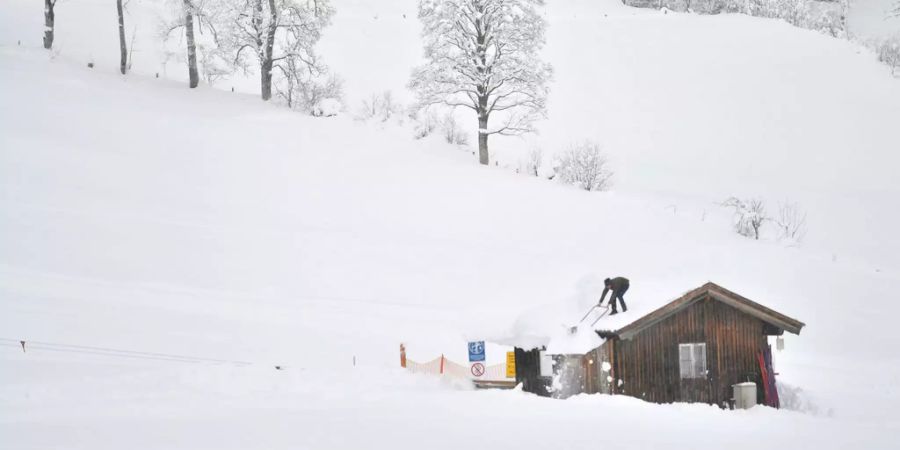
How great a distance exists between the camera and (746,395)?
16.3 metres

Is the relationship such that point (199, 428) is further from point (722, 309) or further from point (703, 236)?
point (703, 236)

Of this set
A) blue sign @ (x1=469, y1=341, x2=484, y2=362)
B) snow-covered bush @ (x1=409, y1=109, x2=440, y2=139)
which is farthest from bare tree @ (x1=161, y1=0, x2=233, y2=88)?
blue sign @ (x1=469, y1=341, x2=484, y2=362)

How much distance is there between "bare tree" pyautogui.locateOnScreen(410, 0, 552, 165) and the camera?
3300cm

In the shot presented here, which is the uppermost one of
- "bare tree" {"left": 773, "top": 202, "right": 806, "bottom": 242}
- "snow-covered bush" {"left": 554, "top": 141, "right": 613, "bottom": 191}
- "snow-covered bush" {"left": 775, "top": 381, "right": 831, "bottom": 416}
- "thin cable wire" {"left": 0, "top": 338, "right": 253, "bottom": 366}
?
"snow-covered bush" {"left": 554, "top": 141, "right": 613, "bottom": 191}

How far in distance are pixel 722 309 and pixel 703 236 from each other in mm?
10332

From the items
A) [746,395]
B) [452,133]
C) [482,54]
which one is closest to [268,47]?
[452,133]

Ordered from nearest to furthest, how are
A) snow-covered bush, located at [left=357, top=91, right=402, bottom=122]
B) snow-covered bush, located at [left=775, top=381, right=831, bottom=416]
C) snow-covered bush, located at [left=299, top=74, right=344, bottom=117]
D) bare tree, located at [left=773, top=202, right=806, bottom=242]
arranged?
snow-covered bush, located at [left=775, top=381, right=831, bottom=416] < bare tree, located at [left=773, top=202, right=806, bottom=242] < snow-covered bush, located at [left=299, top=74, right=344, bottom=117] < snow-covered bush, located at [left=357, top=91, right=402, bottom=122]

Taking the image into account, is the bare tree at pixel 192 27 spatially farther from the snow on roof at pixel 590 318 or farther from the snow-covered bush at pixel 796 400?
the snow-covered bush at pixel 796 400

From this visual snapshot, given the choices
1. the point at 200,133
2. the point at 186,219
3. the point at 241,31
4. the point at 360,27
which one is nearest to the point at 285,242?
the point at 186,219

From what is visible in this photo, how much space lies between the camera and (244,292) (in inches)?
762

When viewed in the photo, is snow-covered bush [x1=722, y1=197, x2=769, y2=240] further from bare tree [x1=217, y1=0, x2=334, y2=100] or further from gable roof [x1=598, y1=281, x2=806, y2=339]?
bare tree [x1=217, y1=0, x2=334, y2=100]

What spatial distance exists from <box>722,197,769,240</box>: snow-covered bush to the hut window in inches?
507

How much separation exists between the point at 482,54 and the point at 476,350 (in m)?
19.0

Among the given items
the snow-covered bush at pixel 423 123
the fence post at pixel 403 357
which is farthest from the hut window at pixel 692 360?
the snow-covered bush at pixel 423 123
